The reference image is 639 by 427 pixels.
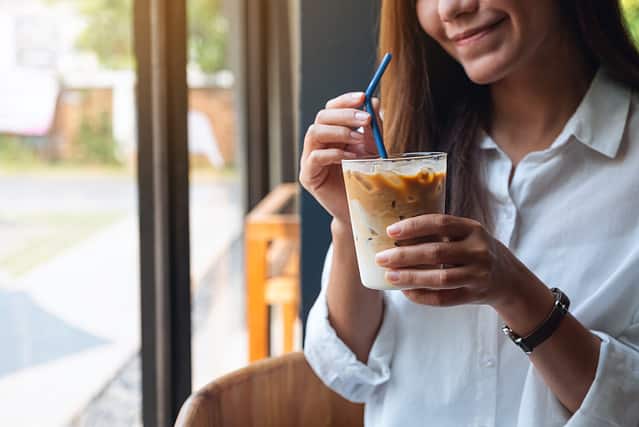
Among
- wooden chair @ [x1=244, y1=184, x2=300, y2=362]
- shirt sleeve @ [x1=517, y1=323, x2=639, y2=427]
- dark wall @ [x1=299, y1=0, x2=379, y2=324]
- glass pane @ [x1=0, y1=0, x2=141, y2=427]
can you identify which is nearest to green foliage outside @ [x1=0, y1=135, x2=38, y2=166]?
glass pane @ [x1=0, y1=0, x2=141, y2=427]

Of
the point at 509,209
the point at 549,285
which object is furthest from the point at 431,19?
the point at 549,285

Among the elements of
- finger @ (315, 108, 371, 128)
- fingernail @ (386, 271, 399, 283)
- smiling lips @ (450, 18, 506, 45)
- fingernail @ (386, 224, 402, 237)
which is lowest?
fingernail @ (386, 271, 399, 283)

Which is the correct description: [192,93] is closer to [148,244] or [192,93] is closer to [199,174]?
[199,174]

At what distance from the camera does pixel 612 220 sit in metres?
1.15

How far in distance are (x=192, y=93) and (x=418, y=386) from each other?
2.09m

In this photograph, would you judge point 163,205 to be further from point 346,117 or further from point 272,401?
point 346,117

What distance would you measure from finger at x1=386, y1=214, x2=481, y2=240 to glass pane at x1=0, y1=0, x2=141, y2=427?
0.84 meters

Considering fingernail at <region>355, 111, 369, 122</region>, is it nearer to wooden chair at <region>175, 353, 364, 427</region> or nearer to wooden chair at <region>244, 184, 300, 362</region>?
wooden chair at <region>175, 353, 364, 427</region>

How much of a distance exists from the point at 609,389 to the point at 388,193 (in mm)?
409

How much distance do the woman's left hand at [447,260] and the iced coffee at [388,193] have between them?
3 centimetres

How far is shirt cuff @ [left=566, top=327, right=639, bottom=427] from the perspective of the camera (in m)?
1.04

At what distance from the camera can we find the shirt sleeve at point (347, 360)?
127 cm

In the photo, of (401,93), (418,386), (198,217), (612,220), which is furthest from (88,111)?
(198,217)

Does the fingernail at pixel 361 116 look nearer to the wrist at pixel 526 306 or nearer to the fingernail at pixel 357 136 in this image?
the fingernail at pixel 357 136
